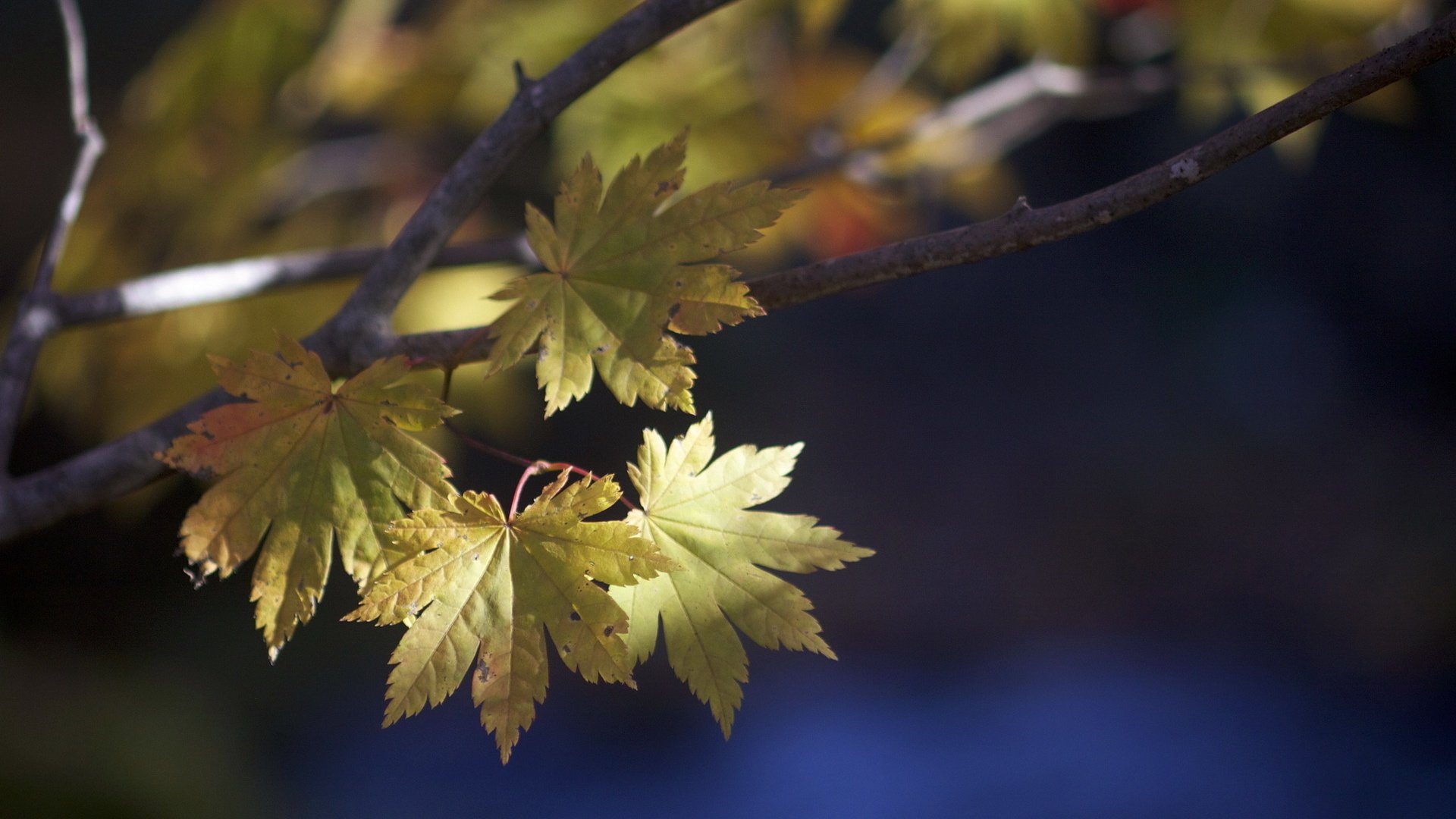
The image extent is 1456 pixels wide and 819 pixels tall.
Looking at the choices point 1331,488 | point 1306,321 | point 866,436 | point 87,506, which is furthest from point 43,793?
point 1306,321

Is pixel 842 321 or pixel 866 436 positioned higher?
pixel 842 321

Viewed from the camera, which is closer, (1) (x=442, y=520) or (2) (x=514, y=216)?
(1) (x=442, y=520)

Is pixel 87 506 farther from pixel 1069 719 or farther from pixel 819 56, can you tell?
pixel 1069 719

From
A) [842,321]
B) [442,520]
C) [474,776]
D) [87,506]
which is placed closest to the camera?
[442,520]

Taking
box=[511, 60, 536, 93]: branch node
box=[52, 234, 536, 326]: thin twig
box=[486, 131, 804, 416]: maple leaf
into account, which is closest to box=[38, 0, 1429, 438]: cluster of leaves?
box=[52, 234, 536, 326]: thin twig

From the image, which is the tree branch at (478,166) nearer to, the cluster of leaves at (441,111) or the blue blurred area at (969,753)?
the cluster of leaves at (441,111)

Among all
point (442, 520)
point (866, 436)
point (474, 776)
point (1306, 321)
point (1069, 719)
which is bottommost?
point (474, 776)

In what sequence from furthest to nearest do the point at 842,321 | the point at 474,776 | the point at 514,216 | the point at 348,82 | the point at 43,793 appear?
1. the point at 842,321
2. the point at 514,216
3. the point at 474,776
4. the point at 43,793
5. the point at 348,82
